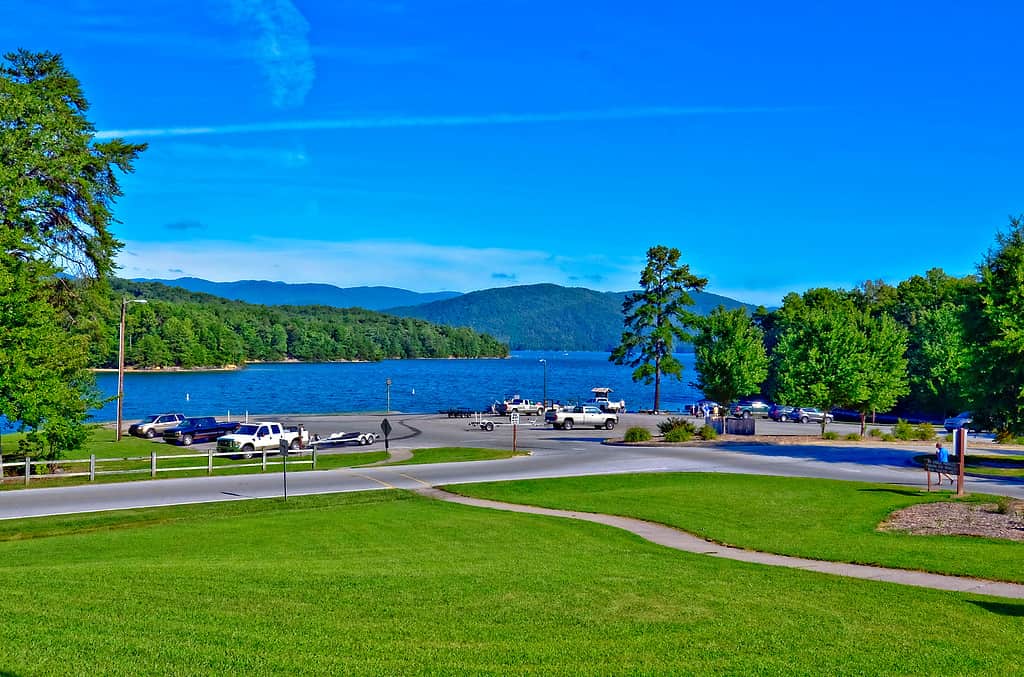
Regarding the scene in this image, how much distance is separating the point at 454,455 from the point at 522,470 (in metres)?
7.09

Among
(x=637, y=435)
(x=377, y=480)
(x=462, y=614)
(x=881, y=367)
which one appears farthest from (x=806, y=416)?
(x=462, y=614)

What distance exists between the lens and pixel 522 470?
1391 inches

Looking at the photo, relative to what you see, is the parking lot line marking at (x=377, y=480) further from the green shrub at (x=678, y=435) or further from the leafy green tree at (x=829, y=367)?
the leafy green tree at (x=829, y=367)

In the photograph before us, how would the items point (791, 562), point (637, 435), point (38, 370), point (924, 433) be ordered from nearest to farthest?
1. point (791, 562)
2. point (38, 370)
3. point (637, 435)
4. point (924, 433)

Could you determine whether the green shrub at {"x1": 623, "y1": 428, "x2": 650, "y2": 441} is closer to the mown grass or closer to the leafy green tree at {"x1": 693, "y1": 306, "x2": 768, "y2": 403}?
the leafy green tree at {"x1": 693, "y1": 306, "x2": 768, "y2": 403}

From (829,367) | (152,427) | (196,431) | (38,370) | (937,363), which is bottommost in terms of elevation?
(152,427)

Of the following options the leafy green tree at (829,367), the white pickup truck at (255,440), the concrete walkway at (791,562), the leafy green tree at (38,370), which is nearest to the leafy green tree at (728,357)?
the leafy green tree at (829,367)

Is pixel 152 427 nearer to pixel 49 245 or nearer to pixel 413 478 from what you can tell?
pixel 49 245

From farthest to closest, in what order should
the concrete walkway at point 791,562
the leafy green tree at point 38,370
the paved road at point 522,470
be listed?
the leafy green tree at point 38,370 < the paved road at point 522,470 < the concrete walkway at point 791,562

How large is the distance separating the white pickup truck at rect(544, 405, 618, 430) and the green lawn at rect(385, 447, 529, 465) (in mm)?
20414

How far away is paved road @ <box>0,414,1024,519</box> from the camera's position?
27.4 meters

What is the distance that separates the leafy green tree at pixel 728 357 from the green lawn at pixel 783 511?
26389 millimetres

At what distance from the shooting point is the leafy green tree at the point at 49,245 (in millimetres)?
31141

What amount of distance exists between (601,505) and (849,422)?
61699mm
